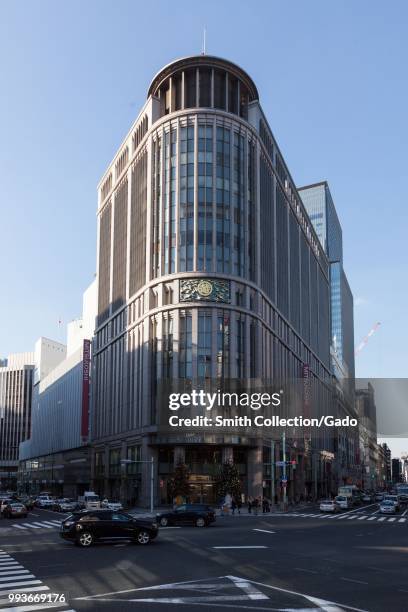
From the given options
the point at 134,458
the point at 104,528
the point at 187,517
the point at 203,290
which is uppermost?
the point at 203,290

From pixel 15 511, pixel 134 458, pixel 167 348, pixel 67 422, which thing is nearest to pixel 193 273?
pixel 167 348

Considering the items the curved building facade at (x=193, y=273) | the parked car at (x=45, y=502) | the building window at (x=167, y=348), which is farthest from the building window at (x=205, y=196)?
the parked car at (x=45, y=502)

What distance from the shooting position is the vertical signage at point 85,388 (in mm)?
113931

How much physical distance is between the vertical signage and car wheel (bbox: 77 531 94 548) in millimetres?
84548

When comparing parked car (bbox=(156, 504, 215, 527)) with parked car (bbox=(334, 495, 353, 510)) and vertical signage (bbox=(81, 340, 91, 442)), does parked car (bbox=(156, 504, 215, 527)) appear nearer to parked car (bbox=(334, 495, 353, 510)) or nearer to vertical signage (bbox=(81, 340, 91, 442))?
parked car (bbox=(334, 495, 353, 510))

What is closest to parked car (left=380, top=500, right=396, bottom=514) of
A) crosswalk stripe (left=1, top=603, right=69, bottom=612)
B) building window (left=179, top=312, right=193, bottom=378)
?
building window (left=179, top=312, right=193, bottom=378)

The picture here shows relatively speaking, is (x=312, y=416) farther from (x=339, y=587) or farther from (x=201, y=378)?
(x=339, y=587)

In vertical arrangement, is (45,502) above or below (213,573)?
below

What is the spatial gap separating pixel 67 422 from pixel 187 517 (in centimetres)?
10078

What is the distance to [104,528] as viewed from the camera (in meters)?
31.1

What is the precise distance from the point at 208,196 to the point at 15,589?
69.3 m

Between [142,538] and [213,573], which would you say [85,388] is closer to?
[142,538]

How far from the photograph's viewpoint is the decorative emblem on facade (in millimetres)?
82375

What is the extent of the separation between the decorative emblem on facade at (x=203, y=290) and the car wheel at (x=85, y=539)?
52776mm
